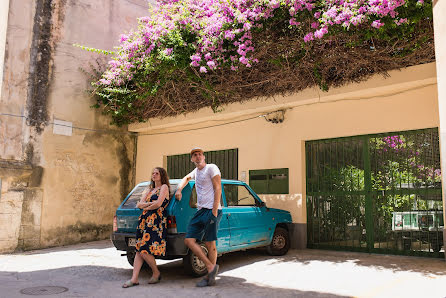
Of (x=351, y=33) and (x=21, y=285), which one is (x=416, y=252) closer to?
(x=351, y=33)

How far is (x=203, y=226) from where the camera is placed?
5633mm

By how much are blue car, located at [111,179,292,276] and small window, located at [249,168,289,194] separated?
1.10 metres

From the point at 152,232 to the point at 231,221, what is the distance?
1.65 meters

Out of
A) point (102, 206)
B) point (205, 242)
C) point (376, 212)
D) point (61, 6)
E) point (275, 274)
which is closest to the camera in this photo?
point (205, 242)

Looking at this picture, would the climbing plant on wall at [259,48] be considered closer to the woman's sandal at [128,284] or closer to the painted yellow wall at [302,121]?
the painted yellow wall at [302,121]

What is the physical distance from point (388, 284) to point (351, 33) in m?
4.20

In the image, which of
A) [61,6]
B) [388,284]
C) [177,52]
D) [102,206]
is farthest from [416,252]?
[61,6]

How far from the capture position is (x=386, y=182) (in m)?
8.32

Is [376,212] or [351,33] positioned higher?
[351,33]

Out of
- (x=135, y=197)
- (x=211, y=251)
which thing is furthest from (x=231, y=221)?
(x=135, y=197)

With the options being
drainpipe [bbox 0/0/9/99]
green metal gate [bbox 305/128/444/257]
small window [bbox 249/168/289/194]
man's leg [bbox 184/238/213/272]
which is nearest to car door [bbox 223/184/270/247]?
man's leg [bbox 184/238/213/272]

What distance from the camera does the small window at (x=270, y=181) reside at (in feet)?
31.5

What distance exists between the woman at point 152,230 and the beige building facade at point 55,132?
17.8ft

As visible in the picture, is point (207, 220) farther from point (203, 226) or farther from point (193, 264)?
point (193, 264)
